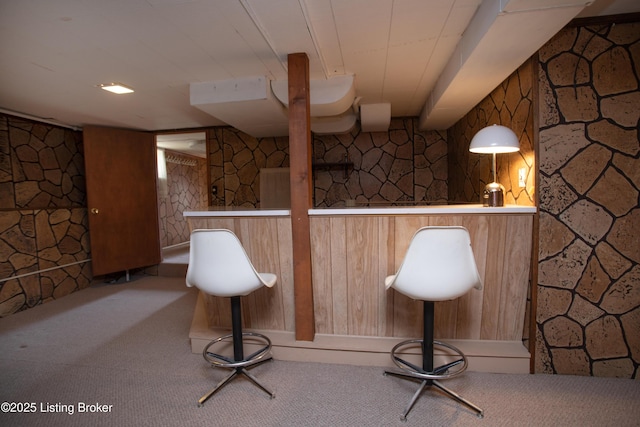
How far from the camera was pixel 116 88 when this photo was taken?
9.49 feet

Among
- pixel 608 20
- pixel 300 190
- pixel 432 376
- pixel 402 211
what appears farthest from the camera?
pixel 300 190

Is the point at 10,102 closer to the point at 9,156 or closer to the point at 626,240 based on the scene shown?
the point at 9,156

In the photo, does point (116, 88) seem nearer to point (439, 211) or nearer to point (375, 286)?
point (375, 286)

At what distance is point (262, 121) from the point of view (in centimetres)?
351

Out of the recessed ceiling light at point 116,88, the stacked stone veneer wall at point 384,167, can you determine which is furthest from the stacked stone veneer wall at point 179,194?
the recessed ceiling light at point 116,88

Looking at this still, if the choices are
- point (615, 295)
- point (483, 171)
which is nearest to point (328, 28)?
point (483, 171)

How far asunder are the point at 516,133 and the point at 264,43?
195cm

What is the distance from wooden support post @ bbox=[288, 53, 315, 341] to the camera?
7.11 ft

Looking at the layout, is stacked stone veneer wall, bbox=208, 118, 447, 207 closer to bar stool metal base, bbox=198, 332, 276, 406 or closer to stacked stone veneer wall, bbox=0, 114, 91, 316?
stacked stone veneer wall, bbox=0, 114, 91, 316

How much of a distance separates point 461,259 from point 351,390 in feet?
3.48

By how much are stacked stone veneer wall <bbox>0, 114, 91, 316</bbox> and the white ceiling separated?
2.66ft

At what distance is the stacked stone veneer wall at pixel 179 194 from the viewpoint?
6676 mm

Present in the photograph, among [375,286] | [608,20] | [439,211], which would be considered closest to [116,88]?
[375,286]

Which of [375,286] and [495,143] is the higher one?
[495,143]
